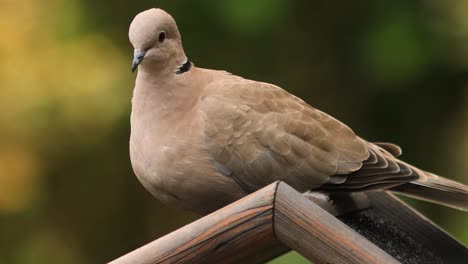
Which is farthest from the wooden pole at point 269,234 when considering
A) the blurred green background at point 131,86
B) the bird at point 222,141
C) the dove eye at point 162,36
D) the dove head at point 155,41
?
the blurred green background at point 131,86

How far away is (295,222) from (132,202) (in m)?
3.88

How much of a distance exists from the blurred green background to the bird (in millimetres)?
1919

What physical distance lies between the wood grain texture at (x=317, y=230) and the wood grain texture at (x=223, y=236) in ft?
0.11

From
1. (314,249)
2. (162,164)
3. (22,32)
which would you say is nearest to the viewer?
(314,249)

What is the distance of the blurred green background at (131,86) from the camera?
6254mm

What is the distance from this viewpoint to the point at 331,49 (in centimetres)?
676

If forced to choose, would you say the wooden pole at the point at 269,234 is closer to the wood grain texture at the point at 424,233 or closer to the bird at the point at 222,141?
the bird at the point at 222,141

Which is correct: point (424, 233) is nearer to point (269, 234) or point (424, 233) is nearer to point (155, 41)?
point (269, 234)

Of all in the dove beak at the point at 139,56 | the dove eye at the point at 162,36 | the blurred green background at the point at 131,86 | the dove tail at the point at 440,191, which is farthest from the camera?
the blurred green background at the point at 131,86

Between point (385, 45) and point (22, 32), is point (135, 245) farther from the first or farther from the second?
point (385, 45)

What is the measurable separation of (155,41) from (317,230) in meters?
1.10

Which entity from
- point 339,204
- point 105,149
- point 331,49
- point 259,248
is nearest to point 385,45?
point 331,49

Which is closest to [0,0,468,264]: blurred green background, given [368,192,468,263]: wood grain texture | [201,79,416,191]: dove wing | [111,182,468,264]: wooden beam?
[368,192,468,263]: wood grain texture

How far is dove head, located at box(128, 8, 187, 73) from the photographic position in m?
3.96
